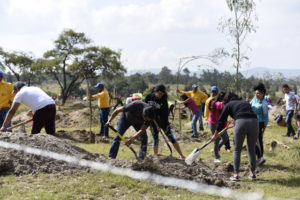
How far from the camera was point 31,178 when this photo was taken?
4.71m

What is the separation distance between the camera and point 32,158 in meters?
5.13

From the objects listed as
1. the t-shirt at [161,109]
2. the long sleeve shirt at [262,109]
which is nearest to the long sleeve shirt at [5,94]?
the t-shirt at [161,109]

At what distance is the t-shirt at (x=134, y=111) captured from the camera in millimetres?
5867

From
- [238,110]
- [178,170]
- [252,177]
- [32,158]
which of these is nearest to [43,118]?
[32,158]

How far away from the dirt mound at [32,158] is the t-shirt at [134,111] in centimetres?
97

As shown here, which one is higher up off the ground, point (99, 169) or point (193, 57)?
point (193, 57)

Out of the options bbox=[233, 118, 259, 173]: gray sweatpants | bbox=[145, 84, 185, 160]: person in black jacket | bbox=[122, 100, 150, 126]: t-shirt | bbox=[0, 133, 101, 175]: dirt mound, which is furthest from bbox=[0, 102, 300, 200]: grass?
bbox=[145, 84, 185, 160]: person in black jacket

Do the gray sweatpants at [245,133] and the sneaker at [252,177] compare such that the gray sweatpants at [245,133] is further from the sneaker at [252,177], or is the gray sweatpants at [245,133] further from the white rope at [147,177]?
the white rope at [147,177]

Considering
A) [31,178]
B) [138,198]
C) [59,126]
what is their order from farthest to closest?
[59,126] → [31,178] → [138,198]

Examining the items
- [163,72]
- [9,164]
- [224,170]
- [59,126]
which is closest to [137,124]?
[224,170]

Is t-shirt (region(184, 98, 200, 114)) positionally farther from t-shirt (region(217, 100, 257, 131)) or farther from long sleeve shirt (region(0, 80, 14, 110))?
long sleeve shirt (region(0, 80, 14, 110))

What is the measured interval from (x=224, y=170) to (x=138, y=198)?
9.24 feet

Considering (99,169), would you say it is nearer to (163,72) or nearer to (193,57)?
(193,57)

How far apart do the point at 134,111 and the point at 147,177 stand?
1.40m
